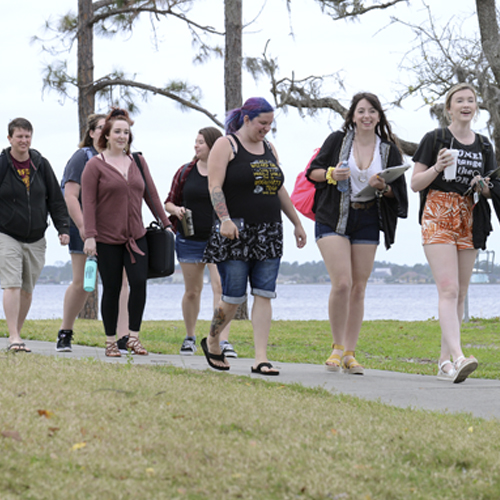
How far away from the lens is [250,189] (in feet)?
17.6

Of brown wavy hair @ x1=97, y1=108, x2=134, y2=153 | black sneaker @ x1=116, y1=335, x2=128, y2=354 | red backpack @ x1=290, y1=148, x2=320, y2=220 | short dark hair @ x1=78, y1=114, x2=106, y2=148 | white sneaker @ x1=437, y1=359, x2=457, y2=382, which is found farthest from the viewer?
short dark hair @ x1=78, y1=114, x2=106, y2=148

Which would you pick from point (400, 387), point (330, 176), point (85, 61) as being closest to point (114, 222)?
point (330, 176)

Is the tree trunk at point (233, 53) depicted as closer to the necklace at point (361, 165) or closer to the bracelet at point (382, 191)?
the necklace at point (361, 165)

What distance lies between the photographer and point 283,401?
4.09 m

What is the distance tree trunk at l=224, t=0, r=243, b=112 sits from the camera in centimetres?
1480

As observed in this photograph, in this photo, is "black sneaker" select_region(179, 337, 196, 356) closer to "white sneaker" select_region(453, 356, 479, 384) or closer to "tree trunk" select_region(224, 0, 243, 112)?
"white sneaker" select_region(453, 356, 479, 384)

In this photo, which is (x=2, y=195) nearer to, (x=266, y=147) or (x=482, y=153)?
(x=266, y=147)

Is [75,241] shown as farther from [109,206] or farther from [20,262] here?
[109,206]

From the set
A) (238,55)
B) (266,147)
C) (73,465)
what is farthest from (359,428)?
(238,55)

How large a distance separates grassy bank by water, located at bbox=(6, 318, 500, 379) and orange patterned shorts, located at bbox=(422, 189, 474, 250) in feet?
4.58

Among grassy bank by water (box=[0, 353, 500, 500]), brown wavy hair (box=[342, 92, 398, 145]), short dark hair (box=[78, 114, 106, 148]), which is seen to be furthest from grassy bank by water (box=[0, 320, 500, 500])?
short dark hair (box=[78, 114, 106, 148])

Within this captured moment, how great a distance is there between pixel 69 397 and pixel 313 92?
14.1m

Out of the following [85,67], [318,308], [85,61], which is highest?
[85,61]

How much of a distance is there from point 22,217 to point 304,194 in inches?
98.3
